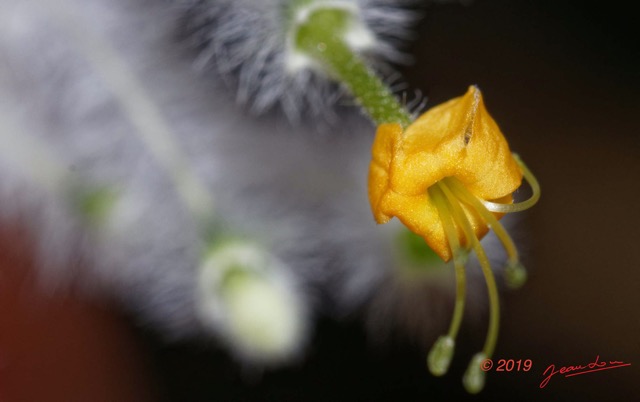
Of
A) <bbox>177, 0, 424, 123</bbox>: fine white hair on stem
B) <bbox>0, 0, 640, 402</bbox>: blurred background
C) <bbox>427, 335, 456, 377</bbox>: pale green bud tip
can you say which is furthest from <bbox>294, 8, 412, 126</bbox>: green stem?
<bbox>0, 0, 640, 402</bbox>: blurred background

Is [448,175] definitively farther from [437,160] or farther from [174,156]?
[174,156]

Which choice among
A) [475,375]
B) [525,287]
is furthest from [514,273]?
[525,287]

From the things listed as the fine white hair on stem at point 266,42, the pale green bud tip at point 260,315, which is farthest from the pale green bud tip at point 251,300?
the fine white hair on stem at point 266,42

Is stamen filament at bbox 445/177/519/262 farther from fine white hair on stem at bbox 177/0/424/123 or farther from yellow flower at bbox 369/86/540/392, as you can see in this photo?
fine white hair on stem at bbox 177/0/424/123

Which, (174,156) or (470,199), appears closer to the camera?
(470,199)
